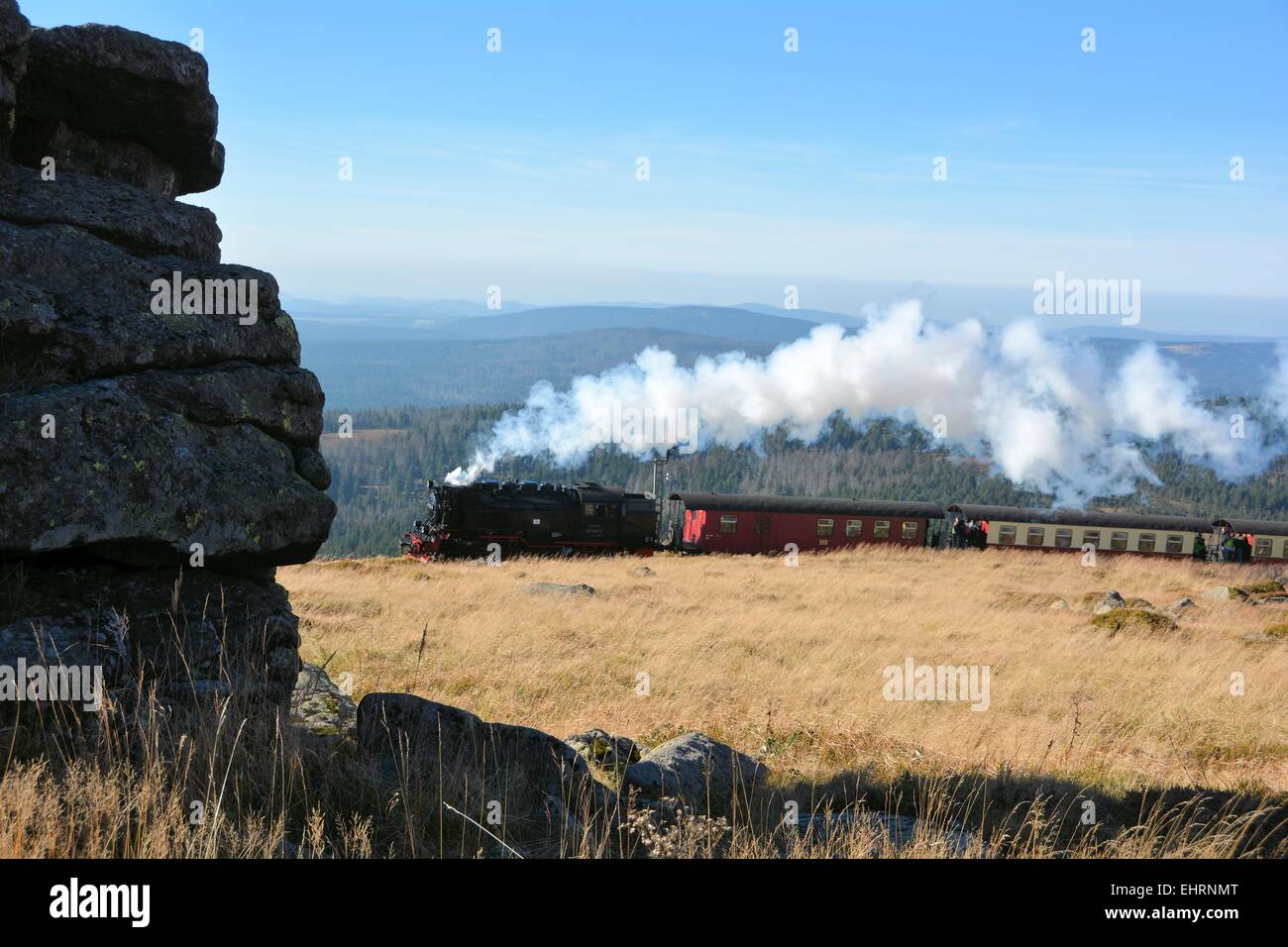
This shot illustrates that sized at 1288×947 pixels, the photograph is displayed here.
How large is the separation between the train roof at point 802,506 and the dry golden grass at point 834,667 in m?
18.2

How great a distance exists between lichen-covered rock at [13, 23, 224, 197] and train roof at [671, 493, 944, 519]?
39.1m

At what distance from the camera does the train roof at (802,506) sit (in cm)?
4869

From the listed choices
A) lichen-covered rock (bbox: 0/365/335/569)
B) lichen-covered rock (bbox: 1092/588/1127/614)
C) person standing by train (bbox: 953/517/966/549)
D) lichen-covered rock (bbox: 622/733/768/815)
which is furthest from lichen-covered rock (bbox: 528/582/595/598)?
person standing by train (bbox: 953/517/966/549)

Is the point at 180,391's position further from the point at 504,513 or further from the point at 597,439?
the point at 597,439

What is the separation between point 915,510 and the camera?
51.1 metres

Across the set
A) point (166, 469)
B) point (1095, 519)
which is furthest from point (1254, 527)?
point (166, 469)

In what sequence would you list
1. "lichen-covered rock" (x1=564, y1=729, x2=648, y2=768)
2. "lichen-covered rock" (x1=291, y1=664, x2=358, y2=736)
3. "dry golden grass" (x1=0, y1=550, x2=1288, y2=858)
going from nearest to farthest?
"dry golden grass" (x1=0, y1=550, x2=1288, y2=858) < "lichen-covered rock" (x1=291, y1=664, x2=358, y2=736) < "lichen-covered rock" (x1=564, y1=729, x2=648, y2=768)

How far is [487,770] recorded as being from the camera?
696cm

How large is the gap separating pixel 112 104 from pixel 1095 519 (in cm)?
4959

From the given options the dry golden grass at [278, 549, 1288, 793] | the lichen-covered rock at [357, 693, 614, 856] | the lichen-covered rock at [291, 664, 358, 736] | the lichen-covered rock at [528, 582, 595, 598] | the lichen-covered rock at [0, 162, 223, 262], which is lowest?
the lichen-covered rock at [528, 582, 595, 598]

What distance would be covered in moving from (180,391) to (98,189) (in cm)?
263

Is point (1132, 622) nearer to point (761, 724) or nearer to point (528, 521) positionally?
point (761, 724)

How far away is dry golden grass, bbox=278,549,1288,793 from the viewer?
454 inches

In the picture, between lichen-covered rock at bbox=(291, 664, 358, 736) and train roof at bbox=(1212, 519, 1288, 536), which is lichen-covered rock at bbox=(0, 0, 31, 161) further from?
train roof at bbox=(1212, 519, 1288, 536)
